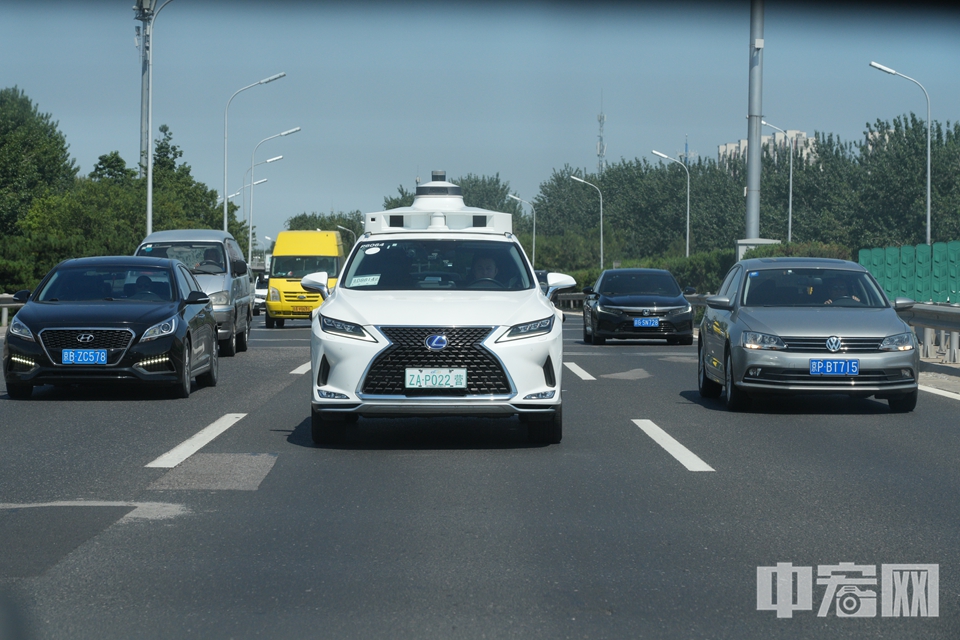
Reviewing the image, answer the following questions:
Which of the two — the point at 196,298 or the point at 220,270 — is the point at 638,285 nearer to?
the point at 220,270

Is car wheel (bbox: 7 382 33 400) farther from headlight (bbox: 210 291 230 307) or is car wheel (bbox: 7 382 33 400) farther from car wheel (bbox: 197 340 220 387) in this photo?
headlight (bbox: 210 291 230 307)

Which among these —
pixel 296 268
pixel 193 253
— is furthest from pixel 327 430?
pixel 296 268

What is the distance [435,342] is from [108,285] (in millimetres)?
6650

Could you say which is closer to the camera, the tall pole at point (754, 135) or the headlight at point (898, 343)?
the headlight at point (898, 343)

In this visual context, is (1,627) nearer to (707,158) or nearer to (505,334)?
(505,334)

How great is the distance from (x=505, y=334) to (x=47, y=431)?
13.5 ft

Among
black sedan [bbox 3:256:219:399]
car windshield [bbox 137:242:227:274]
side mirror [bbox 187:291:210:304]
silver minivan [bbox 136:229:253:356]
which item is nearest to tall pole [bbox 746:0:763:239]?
silver minivan [bbox 136:229:253:356]

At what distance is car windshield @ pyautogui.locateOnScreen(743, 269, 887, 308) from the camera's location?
13.4m

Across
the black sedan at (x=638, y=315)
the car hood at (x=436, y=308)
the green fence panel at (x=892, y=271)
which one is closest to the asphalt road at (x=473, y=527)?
the car hood at (x=436, y=308)

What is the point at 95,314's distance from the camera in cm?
1359

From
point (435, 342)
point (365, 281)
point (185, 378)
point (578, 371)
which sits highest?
point (365, 281)

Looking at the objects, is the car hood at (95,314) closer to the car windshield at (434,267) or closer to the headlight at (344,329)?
the car windshield at (434,267)

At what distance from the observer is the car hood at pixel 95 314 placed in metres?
13.4

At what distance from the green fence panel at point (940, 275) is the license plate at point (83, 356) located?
2386 cm
